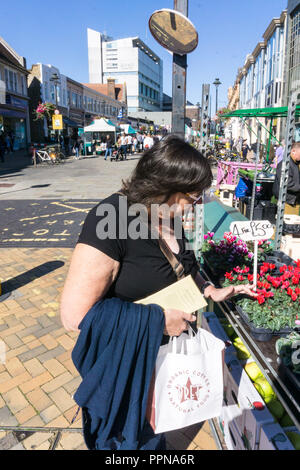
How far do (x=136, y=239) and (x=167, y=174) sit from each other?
0.32 metres

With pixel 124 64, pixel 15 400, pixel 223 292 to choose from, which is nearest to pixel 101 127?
pixel 15 400

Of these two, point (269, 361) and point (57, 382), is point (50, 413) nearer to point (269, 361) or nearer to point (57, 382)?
point (57, 382)

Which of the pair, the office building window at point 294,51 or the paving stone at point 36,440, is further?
the office building window at point 294,51

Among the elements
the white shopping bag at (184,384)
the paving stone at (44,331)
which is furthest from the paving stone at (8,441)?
the white shopping bag at (184,384)

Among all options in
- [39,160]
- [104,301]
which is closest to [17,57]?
[39,160]

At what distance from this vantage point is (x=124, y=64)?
9381cm

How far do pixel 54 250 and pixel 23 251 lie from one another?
539 mm

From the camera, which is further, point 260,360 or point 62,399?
point 62,399

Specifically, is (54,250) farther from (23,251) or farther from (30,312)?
(30,312)

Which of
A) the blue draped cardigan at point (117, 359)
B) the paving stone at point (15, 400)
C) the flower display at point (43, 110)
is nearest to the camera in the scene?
the blue draped cardigan at point (117, 359)

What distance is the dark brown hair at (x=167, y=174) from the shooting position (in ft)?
4.83

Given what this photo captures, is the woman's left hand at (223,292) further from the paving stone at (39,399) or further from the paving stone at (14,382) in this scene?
the paving stone at (14,382)

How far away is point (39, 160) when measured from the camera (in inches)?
917

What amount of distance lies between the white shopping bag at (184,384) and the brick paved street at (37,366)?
0.95 meters
